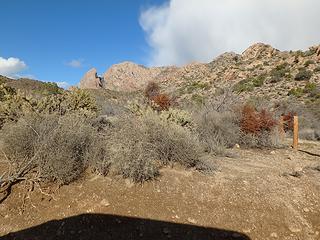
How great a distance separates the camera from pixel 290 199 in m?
6.27

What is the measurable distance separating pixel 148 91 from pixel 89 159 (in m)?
24.2

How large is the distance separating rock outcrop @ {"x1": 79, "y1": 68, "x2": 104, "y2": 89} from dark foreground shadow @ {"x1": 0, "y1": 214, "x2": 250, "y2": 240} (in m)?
48.5

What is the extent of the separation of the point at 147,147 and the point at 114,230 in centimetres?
236

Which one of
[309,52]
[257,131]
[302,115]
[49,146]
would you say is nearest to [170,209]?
[49,146]

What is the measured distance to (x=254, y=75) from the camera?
3538 cm

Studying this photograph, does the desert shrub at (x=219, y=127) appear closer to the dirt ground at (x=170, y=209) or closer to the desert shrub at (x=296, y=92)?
the dirt ground at (x=170, y=209)

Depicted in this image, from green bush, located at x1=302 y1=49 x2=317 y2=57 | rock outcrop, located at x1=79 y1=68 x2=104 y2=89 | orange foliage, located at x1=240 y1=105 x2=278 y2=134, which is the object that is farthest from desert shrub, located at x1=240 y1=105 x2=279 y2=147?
rock outcrop, located at x1=79 y1=68 x2=104 y2=89

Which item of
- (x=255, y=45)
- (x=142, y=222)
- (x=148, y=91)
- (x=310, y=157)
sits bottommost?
(x=142, y=222)

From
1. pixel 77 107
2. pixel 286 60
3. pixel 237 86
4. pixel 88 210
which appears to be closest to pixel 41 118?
pixel 88 210

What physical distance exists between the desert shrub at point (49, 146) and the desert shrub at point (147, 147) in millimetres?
691

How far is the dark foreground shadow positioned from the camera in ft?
16.1

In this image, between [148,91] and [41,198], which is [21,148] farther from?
[148,91]

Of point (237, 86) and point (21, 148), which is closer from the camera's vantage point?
point (21, 148)

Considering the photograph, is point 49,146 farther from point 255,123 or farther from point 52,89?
point 52,89
